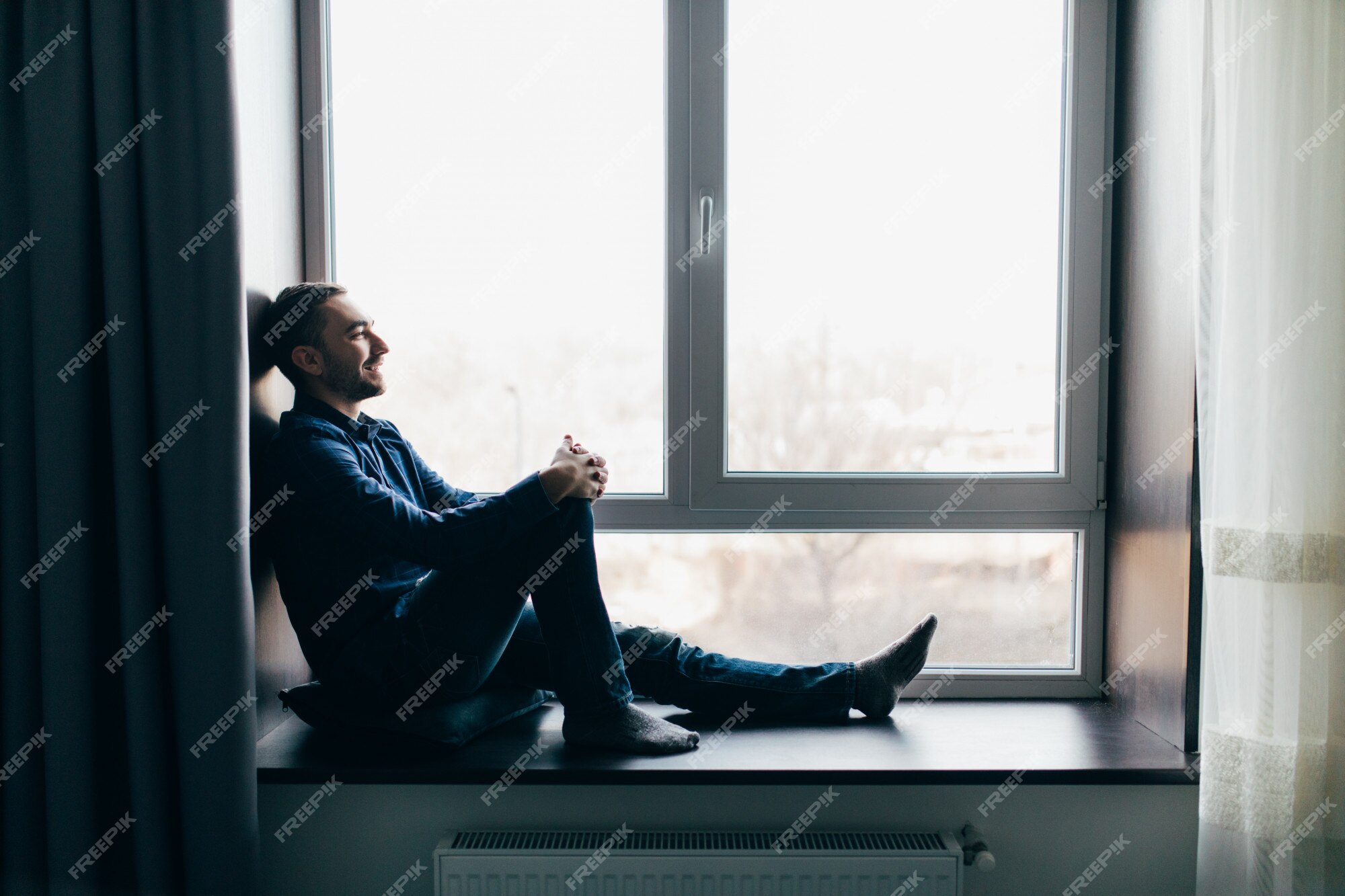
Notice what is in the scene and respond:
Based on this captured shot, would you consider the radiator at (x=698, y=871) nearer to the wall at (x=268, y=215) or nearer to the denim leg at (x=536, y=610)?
the denim leg at (x=536, y=610)

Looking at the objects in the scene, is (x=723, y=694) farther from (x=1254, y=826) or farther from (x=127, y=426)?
(x=127, y=426)

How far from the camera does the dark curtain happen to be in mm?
1313

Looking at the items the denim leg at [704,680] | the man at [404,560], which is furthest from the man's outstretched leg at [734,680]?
the man at [404,560]

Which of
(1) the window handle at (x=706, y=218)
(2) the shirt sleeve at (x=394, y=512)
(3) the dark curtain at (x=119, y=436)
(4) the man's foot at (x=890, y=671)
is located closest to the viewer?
(3) the dark curtain at (x=119, y=436)

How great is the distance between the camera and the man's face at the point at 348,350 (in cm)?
161

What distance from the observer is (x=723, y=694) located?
1.71 meters

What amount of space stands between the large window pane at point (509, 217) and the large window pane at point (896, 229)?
0.21 meters

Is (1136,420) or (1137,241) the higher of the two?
(1137,241)

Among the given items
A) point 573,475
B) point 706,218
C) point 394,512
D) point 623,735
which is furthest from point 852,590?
point 394,512

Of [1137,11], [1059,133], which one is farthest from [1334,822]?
[1137,11]

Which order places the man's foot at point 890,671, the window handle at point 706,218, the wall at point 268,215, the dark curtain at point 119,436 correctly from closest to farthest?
the dark curtain at point 119,436 → the wall at point 268,215 → the man's foot at point 890,671 → the window handle at point 706,218

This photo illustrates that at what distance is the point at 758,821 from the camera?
1.54 meters

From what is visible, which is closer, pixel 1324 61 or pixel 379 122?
pixel 1324 61

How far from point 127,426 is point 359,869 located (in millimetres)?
824
